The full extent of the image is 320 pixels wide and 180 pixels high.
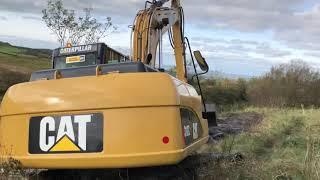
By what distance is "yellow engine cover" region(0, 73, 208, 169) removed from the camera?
6.04 meters

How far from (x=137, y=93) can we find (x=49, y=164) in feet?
4.11

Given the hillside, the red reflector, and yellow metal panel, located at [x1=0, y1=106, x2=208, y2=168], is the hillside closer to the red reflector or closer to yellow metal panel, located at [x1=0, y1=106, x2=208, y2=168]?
yellow metal panel, located at [x1=0, y1=106, x2=208, y2=168]

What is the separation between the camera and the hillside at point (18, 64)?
24.6 metres

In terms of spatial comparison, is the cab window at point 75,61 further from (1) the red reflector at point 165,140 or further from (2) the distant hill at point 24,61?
(2) the distant hill at point 24,61

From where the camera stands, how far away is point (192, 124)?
7098 millimetres

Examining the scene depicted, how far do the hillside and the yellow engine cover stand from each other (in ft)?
56.9

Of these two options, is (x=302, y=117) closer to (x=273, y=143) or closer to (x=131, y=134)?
(x=273, y=143)

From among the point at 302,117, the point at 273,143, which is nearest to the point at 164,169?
the point at 273,143

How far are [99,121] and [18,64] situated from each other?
25.9 meters

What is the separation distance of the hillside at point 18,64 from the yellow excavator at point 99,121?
17.2m

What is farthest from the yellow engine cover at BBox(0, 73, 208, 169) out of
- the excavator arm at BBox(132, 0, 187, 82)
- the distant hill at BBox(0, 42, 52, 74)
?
the distant hill at BBox(0, 42, 52, 74)

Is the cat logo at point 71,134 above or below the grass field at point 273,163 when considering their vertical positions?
above

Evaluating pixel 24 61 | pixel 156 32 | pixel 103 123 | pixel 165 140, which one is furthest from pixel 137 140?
pixel 24 61

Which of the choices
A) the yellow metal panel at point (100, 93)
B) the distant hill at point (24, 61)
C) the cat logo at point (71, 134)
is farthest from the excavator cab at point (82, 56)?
the distant hill at point (24, 61)
